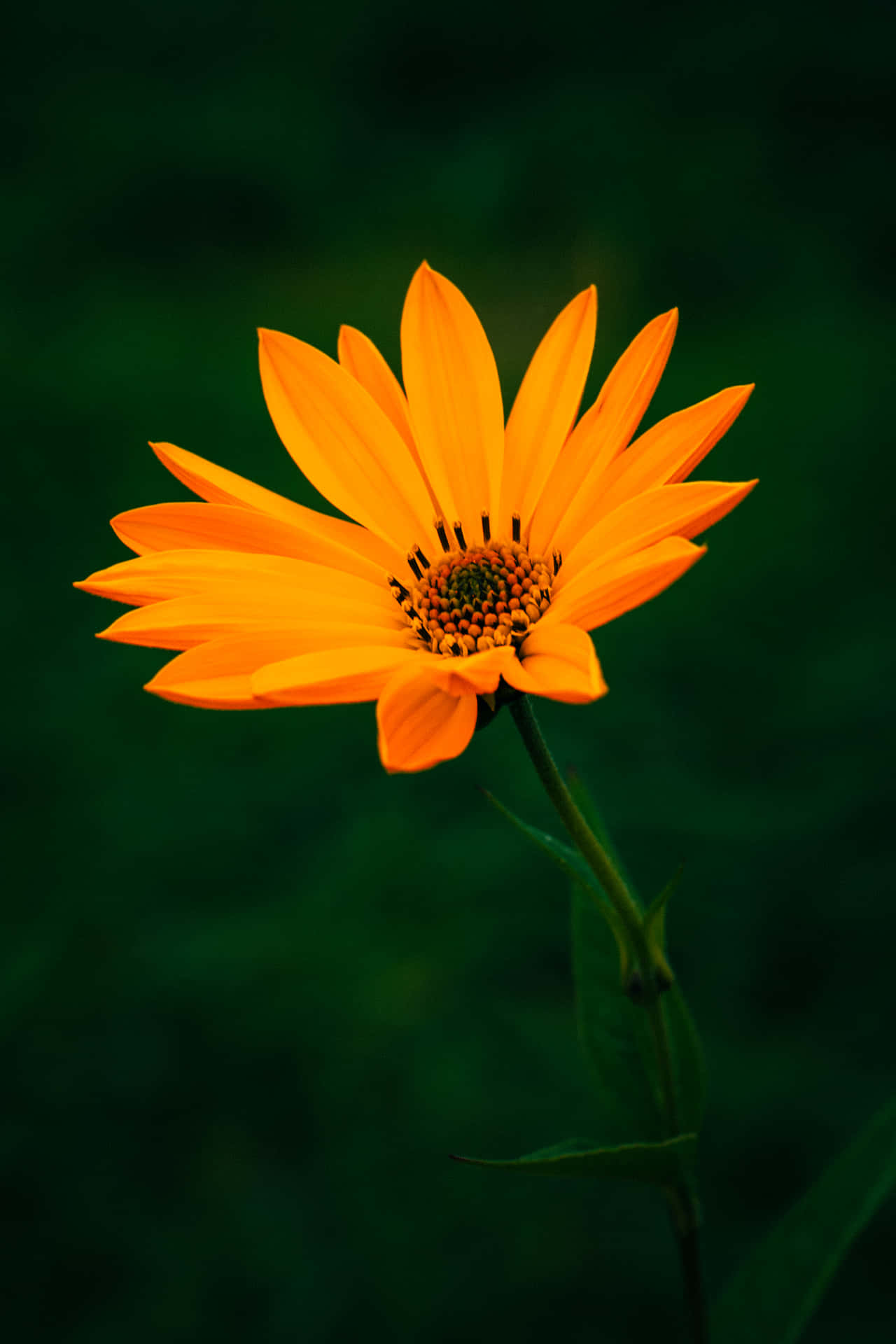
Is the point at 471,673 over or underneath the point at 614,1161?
over

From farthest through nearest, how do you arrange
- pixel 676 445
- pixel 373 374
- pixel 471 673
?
pixel 373 374 → pixel 676 445 → pixel 471 673

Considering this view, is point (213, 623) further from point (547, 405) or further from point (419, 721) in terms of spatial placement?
point (547, 405)

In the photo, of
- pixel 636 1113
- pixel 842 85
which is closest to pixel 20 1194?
pixel 636 1113

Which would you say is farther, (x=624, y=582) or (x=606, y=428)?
(x=606, y=428)

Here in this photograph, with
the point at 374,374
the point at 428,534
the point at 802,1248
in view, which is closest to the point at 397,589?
the point at 428,534

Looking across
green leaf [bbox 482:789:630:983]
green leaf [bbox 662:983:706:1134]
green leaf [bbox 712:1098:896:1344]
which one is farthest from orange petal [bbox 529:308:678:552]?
green leaf [bbox 712:1098:896:1344]

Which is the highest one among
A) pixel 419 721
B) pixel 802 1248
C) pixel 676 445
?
pixel 676 445

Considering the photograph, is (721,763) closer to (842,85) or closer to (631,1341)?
(631,1341)

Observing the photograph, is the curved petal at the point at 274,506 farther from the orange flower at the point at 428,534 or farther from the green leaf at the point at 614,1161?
the green leaf at the point at 614,1161
